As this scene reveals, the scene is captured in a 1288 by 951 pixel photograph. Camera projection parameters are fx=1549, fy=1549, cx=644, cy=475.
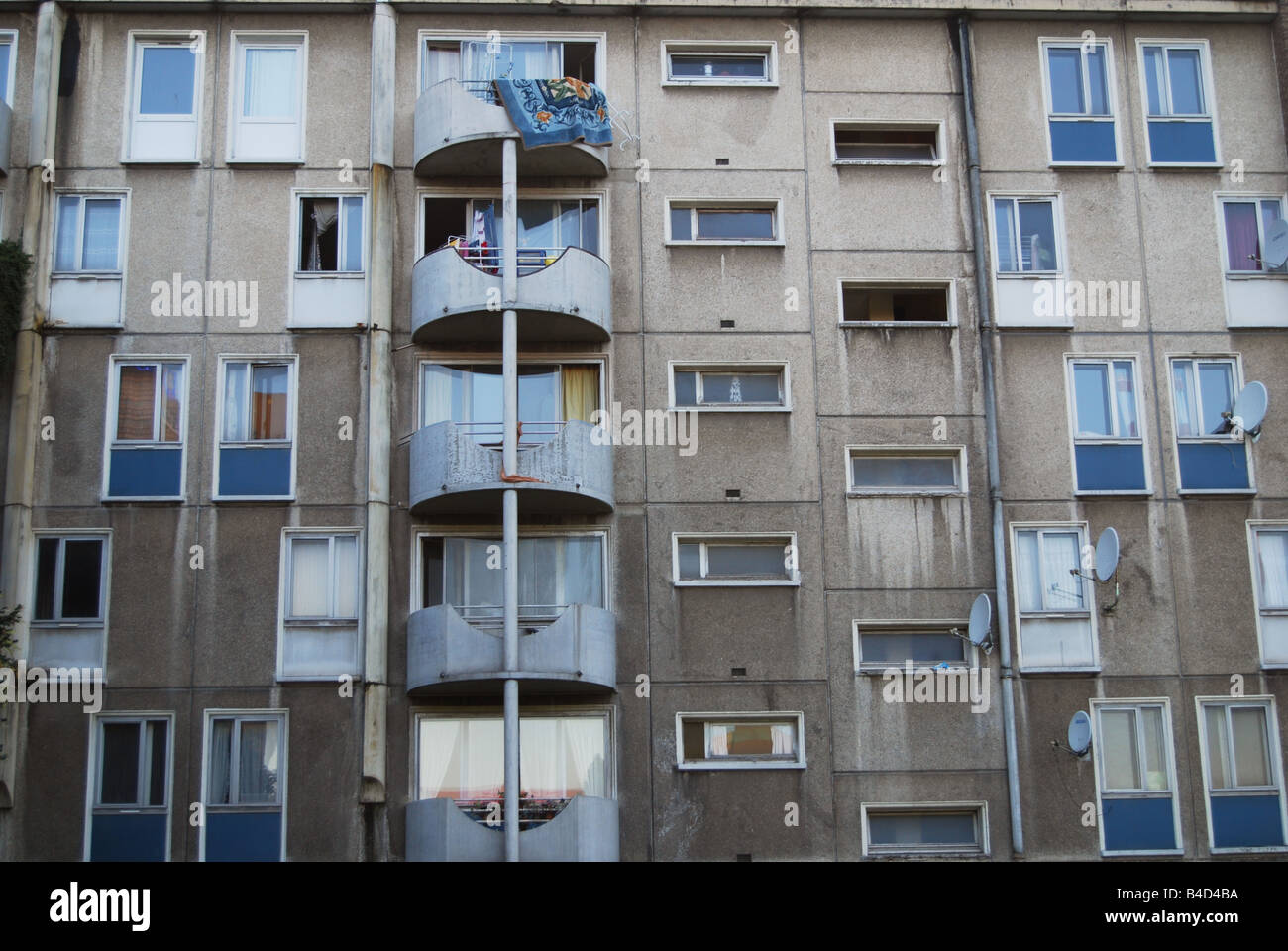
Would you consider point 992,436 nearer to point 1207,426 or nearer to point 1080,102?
point 1207,426

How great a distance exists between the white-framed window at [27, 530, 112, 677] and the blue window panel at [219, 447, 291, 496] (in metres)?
1.85

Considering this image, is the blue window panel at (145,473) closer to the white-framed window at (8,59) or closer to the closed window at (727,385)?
the white-framed window at (8,59)

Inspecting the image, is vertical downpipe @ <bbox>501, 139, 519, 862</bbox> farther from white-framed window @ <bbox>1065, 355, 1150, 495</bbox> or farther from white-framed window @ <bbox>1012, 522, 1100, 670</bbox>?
white-framed window @ <bbox>1065, 355, 1150, 495</bbox>

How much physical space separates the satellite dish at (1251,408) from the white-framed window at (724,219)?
7228mm

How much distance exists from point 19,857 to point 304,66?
40.8 ft

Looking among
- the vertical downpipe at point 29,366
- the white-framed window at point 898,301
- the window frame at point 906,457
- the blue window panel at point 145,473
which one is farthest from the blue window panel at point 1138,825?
the vertical downpipe at point 29,366

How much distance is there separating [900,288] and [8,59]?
1428 cm

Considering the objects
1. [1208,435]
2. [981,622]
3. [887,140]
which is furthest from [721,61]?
[981,622]

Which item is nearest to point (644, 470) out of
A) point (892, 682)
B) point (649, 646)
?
point (649, 646)

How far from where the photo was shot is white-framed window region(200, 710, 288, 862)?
828 inches

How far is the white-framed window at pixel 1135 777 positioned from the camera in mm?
21516

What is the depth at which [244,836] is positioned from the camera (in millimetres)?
21062

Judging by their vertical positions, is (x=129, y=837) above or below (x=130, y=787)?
below
